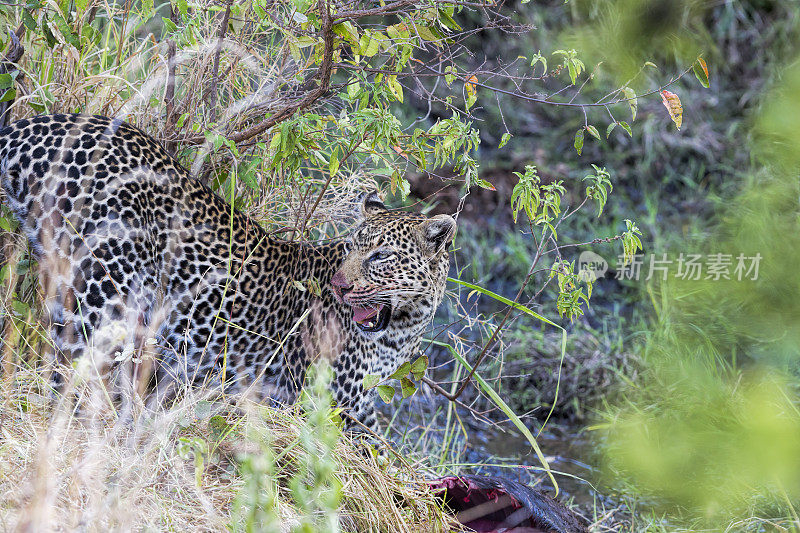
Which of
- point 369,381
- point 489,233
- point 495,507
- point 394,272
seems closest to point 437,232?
point 394,272

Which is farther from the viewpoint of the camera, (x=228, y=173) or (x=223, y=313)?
(x=228, y=173)

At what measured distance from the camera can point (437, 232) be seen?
498 cm

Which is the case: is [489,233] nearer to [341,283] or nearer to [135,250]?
[341,283]

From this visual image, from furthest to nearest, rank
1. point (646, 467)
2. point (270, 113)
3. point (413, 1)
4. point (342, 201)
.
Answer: point (342, 201) → point (270, 113) → point (413, 1) → point (646, 467)

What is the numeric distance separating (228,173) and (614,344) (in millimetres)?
3594

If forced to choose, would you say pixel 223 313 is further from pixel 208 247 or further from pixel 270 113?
pixel 270 113

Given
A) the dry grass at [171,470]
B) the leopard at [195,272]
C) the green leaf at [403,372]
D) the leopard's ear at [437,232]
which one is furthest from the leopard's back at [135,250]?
the leopard's ear at [437,232]

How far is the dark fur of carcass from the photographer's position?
14.6 feet

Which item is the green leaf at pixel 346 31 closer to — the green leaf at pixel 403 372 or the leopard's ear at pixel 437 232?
the leopard's ear at pixel 437 232

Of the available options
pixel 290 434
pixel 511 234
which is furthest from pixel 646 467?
pixel 511 234

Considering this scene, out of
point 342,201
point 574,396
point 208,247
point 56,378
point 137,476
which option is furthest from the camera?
point 574,396

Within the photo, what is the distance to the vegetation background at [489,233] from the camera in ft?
5.21

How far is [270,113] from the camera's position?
17.4 ft

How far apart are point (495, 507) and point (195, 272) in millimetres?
2080
